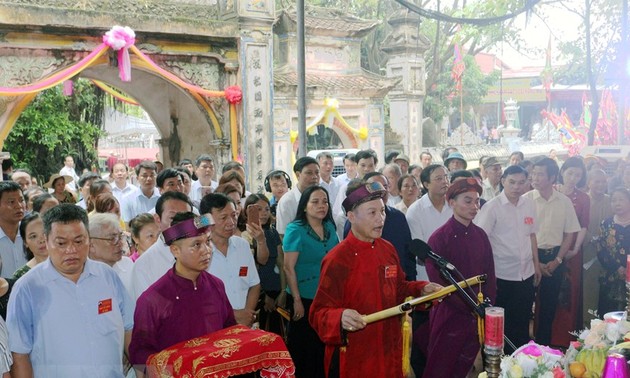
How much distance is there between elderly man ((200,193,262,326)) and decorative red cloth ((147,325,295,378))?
114 centimetres

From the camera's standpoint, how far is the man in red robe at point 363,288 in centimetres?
377

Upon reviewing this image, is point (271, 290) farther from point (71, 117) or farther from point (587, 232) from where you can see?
point (71, 117)

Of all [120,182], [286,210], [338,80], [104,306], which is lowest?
[104,306]

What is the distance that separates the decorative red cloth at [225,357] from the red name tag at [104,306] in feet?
1.28

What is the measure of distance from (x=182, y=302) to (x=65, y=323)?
56 cm

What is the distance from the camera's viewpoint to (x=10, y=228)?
4.93 metres

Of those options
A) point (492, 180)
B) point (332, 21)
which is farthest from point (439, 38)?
point (492, 180)

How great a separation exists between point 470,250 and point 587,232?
8.92ft

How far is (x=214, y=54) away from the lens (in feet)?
38.2

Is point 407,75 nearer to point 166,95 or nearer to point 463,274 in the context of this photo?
point 166,95

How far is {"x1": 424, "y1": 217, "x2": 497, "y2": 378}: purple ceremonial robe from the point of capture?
454cm

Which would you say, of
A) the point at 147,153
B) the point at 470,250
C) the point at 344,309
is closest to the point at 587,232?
the point at 470,250

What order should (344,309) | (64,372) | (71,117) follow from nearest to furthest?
(64,372) < (344,309) < (71,117)

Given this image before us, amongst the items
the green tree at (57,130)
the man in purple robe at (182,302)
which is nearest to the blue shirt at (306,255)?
the man in purple robe at (182,302)
